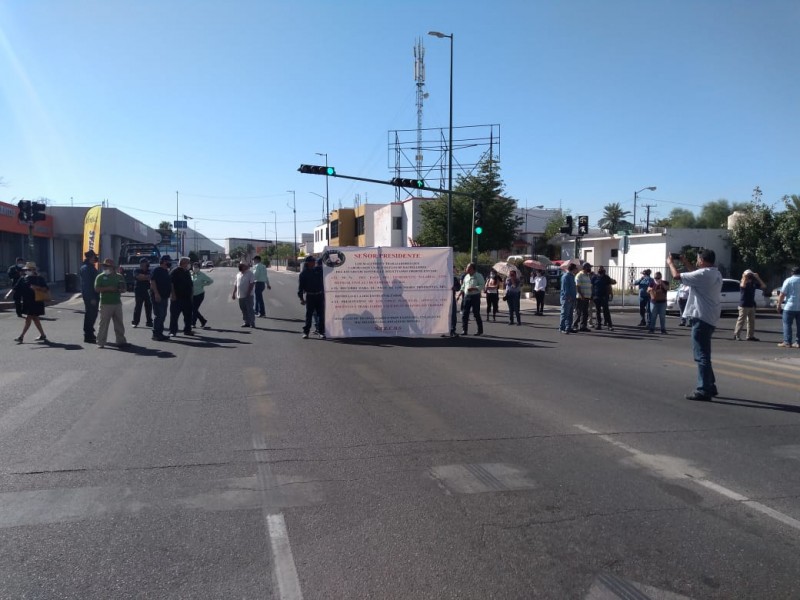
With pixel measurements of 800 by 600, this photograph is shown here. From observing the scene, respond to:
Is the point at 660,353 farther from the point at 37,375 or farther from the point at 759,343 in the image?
the point at 37,375

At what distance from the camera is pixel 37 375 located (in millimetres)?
9758

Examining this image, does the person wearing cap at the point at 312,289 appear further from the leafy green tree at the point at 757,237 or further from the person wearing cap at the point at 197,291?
the leafy green tree at the point at 757,237

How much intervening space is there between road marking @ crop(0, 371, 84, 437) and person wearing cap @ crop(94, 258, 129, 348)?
287cm

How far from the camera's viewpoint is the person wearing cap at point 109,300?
1260cm

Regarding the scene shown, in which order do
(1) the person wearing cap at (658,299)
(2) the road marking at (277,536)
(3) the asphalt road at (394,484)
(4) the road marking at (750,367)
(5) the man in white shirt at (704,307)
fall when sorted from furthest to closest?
(1) the person wearing cap at (658,299)
(4) the road marking at (750,367)
(5) the man in white shirt at (704,307)
(3) the asphalt road at (394,484)
(2) the road marking at (277,536)

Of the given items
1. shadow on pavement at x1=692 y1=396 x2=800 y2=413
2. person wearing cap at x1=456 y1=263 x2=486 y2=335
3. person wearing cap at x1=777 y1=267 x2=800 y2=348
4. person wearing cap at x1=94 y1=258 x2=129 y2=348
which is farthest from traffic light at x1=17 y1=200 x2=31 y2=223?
person wearing cap at x1=777 y1=267 x2=800 y2=348

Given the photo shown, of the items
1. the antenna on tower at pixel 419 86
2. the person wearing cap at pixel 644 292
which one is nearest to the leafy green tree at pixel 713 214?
the antenna on tower at pixel 419 86

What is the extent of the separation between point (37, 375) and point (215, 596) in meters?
7.74

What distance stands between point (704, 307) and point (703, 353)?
0.58m

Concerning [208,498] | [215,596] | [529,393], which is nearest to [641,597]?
[215,596]

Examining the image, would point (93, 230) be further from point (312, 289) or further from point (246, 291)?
point (312, 289)

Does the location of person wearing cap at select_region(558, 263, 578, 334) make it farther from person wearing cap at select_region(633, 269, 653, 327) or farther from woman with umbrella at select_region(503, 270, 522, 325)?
person wearing cap at select_region(633, 269, 653, 327)

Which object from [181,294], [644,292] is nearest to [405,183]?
[644,292]

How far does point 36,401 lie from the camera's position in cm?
802
